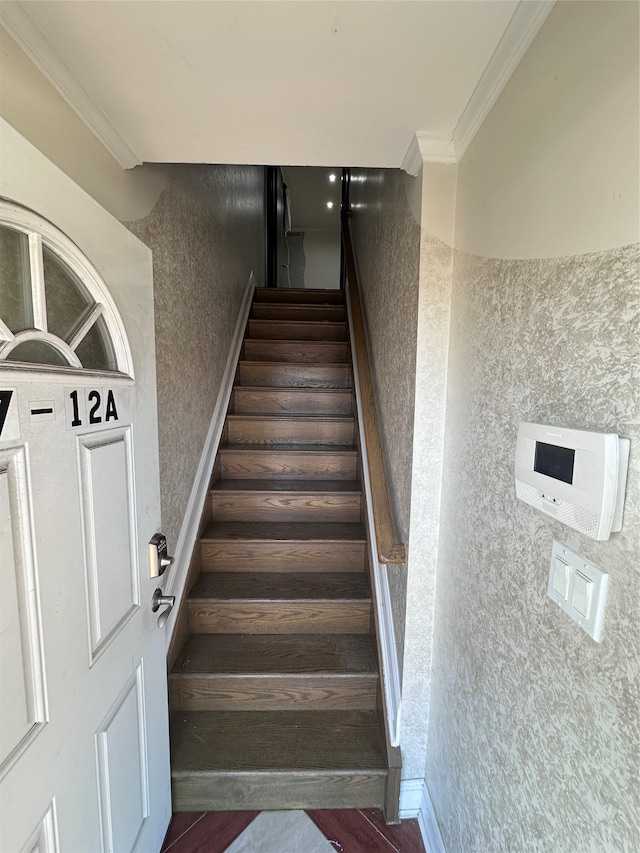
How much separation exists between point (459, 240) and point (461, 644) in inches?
42.7

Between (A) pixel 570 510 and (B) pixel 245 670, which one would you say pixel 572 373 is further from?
(B) pixel 245 670

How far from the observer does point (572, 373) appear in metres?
0.62

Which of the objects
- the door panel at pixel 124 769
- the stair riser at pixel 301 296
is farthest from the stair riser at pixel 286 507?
the stair riser at pixel 301 296

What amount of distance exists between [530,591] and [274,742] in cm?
122

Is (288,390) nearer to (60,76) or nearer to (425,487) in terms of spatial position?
(425,487)

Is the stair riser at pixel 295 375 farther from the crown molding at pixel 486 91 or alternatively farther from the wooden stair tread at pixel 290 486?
the crown molding at pixel 486 91

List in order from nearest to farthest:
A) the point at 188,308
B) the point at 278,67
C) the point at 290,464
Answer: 1. the point at 278,67
2. the point at 188,308
3. the point at 290,464

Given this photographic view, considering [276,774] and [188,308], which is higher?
[188,308]

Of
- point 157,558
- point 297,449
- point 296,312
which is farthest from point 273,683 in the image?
point 296,312

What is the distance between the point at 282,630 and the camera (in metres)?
1.71

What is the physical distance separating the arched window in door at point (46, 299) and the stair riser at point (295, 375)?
1.91 metres

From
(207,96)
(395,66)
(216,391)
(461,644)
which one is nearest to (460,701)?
(461,644)

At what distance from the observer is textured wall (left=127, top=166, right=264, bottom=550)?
4.98ft

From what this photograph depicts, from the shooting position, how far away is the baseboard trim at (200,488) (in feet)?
5.24
